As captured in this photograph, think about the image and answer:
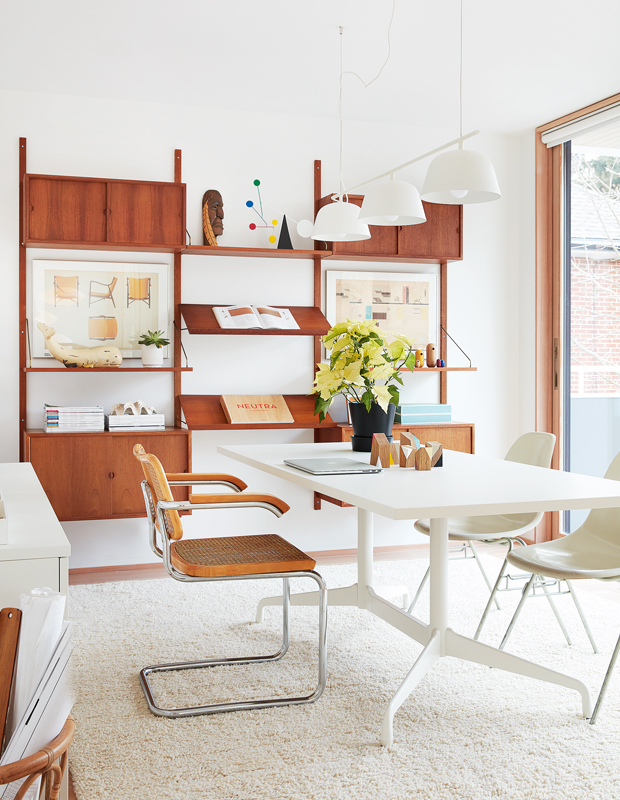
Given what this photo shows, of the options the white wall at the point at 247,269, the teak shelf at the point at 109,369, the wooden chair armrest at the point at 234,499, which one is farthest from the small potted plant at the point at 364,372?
the white wall at the point at 247,269

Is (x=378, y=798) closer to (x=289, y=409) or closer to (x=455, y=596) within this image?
(x=455, y=596)

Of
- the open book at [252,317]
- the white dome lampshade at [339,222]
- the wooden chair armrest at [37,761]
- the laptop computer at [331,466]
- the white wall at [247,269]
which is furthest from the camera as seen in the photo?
the open book at [252,317]

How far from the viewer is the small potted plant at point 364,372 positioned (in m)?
3.09

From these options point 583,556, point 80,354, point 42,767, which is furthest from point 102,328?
point 42,767

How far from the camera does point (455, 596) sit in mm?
3799

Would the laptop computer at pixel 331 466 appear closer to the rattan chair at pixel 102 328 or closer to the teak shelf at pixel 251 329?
the teak shelf at pixel 251 329

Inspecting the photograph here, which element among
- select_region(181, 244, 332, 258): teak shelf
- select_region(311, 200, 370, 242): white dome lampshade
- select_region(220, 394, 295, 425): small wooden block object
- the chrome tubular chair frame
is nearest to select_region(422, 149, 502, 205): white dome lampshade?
select_region(311, 200, 370, 242): white dome lampshade

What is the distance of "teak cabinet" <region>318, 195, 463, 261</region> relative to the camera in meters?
4.71

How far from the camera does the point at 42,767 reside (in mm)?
1119

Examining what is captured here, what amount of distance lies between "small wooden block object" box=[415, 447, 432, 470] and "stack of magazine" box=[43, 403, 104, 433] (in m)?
2.03

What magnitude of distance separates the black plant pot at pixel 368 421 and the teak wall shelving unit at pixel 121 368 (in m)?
1.21

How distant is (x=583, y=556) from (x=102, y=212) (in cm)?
305

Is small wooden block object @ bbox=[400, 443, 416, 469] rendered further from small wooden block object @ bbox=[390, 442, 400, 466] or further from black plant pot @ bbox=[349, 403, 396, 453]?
black plant pot @ bbox=[349, 403, 396, 453]

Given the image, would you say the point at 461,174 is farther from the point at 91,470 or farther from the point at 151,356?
the point at 91,470
